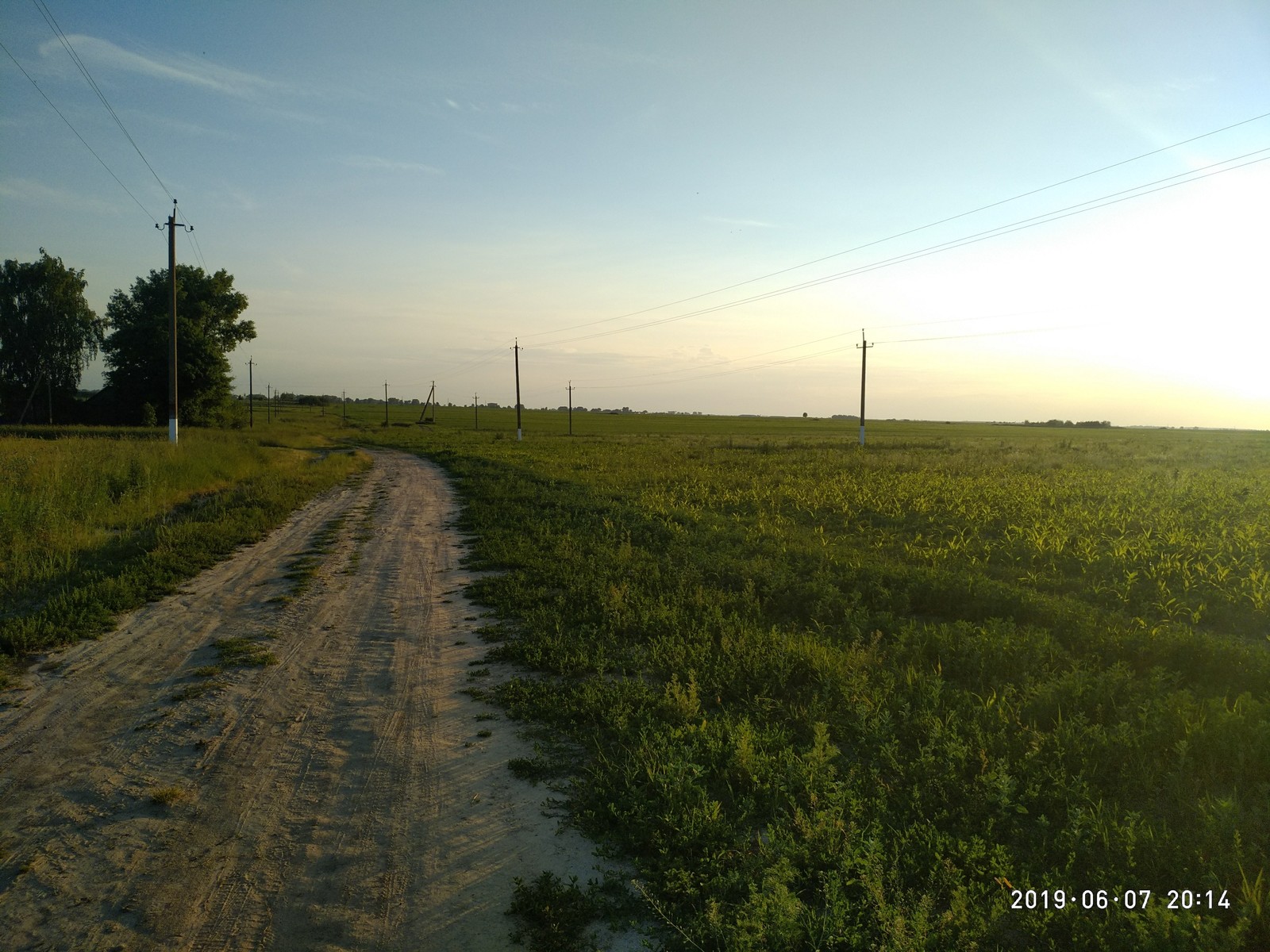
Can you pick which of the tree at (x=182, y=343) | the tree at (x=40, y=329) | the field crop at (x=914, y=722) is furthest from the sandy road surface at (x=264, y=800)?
the tree at (x=40, y=329)

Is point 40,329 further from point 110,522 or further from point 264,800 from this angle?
point 264,800

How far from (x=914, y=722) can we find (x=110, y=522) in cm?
1502

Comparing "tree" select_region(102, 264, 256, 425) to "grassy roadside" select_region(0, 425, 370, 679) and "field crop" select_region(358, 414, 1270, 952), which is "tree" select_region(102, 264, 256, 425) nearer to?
"grassy roadside" select_region(0, 425, 370, 679)

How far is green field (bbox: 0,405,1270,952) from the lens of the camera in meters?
3.29

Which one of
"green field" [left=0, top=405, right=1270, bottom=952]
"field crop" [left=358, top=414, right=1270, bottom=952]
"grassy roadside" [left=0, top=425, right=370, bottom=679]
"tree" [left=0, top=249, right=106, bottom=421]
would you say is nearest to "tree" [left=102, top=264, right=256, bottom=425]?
"tree" [left=0, top=249, right=106, bottom=421]

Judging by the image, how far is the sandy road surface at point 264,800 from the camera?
123 inches

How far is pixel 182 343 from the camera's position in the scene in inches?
1780

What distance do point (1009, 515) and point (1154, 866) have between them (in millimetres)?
12147

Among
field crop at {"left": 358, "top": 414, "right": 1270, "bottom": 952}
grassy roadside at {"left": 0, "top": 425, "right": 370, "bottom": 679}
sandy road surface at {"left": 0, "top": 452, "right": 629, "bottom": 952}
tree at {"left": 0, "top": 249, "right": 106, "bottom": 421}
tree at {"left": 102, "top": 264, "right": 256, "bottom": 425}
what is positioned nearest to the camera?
sandy road surface at {"left": 0, "top": 452, "right": 629, "bottom": 952}

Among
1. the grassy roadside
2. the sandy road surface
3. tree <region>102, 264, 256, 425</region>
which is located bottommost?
the sandy road surface

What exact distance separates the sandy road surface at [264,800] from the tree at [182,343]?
46.7 meters

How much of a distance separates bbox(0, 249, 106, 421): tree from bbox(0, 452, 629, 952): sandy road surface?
61941mm

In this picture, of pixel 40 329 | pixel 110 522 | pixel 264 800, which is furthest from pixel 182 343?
pixel 264 800

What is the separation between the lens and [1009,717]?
17.2 feet
